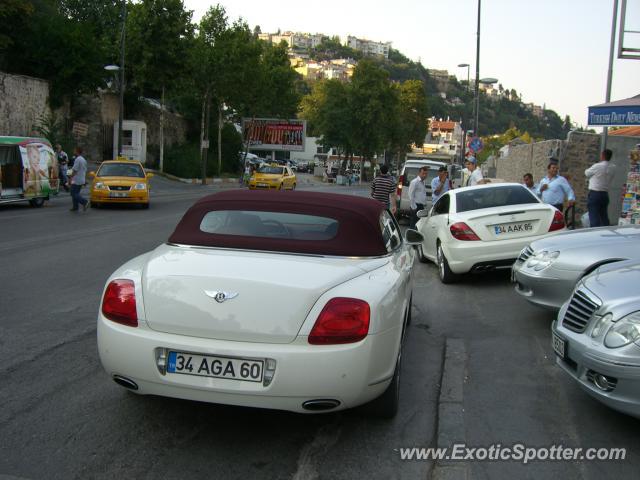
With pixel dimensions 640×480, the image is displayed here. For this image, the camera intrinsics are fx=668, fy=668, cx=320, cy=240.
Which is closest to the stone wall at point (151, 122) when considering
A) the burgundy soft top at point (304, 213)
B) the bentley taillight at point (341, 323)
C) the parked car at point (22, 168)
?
the parked car at point (22, 168)

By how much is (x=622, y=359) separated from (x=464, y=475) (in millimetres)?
1185

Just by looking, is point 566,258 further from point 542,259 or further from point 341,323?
point 341,323

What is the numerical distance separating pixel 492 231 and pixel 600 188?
4652 millimetres

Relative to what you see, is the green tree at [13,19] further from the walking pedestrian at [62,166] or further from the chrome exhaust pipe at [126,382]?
the chrome exhaust pipe at [126,382]

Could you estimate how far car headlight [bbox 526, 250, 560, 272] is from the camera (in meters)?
6.69

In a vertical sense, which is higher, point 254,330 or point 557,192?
point 557,192

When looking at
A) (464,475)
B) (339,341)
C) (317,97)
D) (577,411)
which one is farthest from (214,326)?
(317,97)

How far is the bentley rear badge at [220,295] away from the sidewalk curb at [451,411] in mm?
1460

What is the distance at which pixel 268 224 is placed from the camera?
4.81 meters

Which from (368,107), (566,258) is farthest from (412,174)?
(368,107)

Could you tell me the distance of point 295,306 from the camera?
143 inches

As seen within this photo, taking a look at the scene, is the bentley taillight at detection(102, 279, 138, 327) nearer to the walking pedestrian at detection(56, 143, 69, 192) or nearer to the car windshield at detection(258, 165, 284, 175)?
the walking pedestrian at detection(56, 143, 69, 192)

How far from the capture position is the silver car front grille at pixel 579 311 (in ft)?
14.6

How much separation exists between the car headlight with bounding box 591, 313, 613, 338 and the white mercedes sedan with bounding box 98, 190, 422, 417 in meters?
1.26
